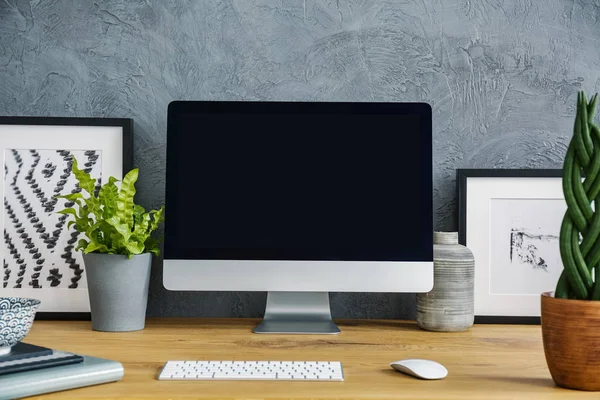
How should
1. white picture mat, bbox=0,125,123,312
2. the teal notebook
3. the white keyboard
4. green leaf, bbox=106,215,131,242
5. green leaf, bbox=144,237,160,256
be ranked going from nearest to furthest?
the teal notebook
the white keyboard
green leaf, bbox=106,215,131,242
green leaf, bbox=144,237,160,256
white picture mat, bbox=0,125,123,312

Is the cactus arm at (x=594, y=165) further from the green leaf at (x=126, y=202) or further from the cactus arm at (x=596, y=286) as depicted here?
the green leaf at (x=126, y=202)

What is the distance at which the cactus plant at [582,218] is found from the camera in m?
1.13

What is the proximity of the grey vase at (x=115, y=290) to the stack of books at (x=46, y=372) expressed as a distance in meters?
0.38

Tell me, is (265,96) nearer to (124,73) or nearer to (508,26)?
(124,73)

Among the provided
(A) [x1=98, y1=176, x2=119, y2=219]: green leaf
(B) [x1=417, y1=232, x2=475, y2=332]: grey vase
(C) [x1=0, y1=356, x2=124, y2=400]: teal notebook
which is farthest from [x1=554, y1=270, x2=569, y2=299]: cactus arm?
(A) [x1=98, y1=176, x2=119, y2=219]: green leaf

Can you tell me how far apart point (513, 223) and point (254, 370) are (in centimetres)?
A: 88

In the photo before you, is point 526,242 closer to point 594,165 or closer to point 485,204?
point 485,204

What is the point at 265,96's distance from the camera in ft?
6.04

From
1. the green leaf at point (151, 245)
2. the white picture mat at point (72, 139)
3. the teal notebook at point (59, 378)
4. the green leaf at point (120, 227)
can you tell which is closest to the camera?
the teal notebook at point (59, 378)

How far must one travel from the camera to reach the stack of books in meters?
1.09

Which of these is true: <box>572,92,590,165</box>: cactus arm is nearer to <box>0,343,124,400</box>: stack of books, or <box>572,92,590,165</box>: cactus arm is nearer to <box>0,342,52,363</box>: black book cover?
<box>0,343,124,400</box>: stack of books

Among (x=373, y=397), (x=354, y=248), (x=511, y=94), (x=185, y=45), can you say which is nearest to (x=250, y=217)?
(x=354, y=248)

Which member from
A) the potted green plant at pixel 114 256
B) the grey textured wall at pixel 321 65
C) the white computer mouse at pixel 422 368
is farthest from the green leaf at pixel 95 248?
the white computer mouse at pixel 422 368

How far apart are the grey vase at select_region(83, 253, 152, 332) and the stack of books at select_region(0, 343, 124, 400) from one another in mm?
376
